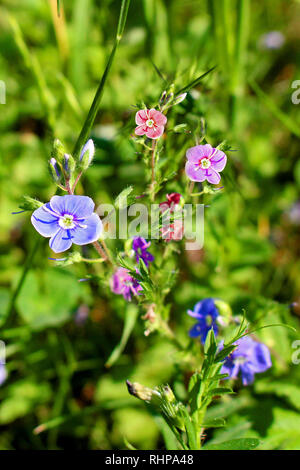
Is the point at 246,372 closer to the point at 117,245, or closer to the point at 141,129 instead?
the point at 117,245

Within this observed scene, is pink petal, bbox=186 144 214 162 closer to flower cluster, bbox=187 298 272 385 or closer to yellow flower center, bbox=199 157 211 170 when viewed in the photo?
yellow flower center, bbox=199 157 211 170

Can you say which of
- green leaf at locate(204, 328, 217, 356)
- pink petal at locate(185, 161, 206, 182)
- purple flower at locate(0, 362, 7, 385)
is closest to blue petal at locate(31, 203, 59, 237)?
pink petal at locate(185, 161, 206, 182)

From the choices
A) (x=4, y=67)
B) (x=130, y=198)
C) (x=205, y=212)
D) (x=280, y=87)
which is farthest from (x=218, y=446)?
(x=4, y=67)

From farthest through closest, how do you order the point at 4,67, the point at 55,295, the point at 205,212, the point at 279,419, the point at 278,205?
the point at 4,67 → the point at 278,205 → the point at 55,295 → the point at 205,212 → the point at 279,419

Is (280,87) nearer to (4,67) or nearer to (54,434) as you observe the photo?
(4,67)

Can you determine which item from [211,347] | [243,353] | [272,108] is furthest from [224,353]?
[272,108]

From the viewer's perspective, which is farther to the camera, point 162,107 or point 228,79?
point 228,79

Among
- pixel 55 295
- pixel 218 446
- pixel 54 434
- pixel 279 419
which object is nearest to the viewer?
pixel 218 446
